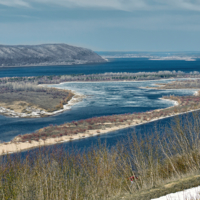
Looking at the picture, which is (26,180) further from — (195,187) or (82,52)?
(82,52)

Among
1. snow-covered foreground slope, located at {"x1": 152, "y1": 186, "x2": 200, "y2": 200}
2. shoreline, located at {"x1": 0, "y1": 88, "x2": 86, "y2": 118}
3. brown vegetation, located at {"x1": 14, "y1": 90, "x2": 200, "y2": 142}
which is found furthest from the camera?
shoreline, located at {"x1": 0, "y1": 88, "x2": 86, "y2": 118}

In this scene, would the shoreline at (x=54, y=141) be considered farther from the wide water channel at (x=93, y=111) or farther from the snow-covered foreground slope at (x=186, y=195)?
the snow-covered foreground slope at (x=186, y=195)

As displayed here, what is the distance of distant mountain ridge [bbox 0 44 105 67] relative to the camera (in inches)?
5827

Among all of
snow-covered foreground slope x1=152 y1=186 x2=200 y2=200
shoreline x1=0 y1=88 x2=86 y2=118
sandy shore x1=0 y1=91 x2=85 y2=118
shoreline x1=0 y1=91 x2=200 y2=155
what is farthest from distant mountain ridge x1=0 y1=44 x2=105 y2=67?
snow-covered foreground slope x1=152 y1=186 x2=200 y2=200

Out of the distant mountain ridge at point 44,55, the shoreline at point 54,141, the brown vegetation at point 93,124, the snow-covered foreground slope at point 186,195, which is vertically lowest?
the shoreline at point 54,141

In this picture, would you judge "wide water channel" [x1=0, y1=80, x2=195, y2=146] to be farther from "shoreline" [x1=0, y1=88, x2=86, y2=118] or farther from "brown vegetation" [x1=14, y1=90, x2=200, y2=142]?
"brown vegetation" [x1=14, y1=90, x2=200, y2=142]

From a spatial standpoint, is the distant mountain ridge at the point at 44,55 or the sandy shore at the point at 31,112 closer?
the sandy shore at the point at 31,112

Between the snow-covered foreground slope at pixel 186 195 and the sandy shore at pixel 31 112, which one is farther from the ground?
the snow-covered foreground slope at pixel 186 195

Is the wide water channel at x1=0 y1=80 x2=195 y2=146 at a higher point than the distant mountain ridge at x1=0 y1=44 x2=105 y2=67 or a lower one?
lower

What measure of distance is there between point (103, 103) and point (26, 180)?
3041 centimetres

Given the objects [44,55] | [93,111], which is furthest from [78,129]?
[44,55]

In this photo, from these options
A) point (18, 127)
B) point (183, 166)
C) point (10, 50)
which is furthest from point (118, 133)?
point (10, 50)

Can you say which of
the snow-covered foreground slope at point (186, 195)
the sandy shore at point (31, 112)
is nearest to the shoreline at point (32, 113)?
the sandy shore at point (31, 112)

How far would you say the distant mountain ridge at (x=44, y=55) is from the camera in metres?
148
